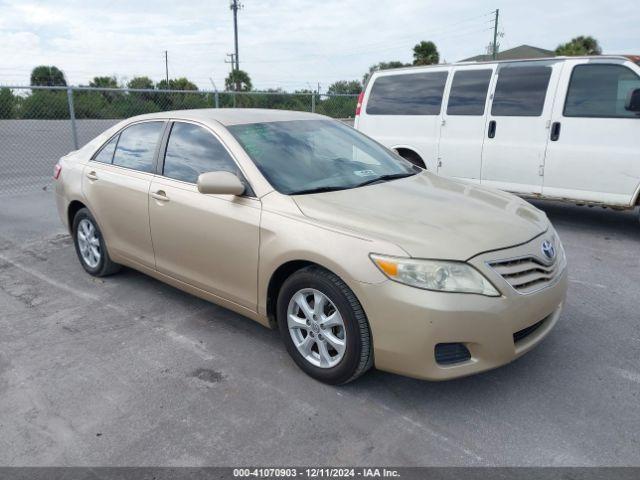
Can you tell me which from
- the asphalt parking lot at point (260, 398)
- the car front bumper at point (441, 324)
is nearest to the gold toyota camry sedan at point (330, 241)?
the car front bumper at point (441, 324)

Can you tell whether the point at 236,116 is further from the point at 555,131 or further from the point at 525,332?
the point at 555,131

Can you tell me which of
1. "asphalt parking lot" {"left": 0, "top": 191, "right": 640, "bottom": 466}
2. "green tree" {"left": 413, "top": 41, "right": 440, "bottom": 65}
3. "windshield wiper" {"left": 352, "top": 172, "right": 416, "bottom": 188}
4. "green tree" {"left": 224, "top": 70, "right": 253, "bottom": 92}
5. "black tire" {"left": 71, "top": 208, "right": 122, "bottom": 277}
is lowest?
"asphalt parking lot" {"left": 0, "top": 191, "right": 640, "bottom": 466}

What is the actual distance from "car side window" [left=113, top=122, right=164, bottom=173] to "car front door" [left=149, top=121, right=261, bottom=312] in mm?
186

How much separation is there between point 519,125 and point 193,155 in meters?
4.48

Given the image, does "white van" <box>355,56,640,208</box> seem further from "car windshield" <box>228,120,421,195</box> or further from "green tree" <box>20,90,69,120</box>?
"green tree" <box>20,90,69,120</box>

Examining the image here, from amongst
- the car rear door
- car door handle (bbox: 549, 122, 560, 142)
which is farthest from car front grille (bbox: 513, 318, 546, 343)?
car door handle (bbox: 549, 122, 560, 142)

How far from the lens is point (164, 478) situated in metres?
2.43

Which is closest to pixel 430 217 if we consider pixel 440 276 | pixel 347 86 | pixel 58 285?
pixel 440 276

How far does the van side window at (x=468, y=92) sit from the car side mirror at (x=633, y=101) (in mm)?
1730

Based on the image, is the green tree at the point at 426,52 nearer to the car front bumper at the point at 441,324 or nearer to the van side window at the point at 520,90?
the van side window at the point at 520,90

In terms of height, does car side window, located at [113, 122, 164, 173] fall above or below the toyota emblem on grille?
above

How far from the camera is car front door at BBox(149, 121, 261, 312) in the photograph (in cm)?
340

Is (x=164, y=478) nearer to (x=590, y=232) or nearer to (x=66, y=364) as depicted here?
(x=66, y=364)

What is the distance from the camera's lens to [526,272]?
9.57ft
